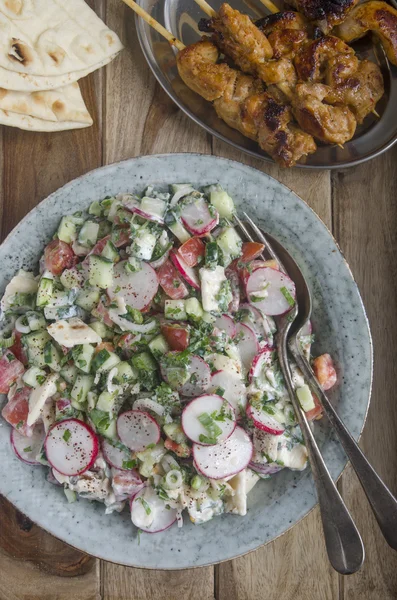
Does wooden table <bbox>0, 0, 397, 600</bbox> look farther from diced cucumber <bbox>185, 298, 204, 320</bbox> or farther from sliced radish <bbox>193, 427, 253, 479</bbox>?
diced cucumber <bbox>185, 298, 204, 320</bbox>

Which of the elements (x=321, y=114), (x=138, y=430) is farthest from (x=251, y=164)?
(x=138, y=430)

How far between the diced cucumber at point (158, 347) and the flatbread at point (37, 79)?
129 centimetres

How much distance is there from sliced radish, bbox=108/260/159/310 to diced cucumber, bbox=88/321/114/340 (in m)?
0.12

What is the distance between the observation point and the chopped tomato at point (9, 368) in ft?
8.16

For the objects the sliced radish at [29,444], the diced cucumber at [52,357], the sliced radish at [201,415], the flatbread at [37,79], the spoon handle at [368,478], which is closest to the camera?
the spoon handle at [368,478]

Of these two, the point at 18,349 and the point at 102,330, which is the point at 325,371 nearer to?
the point at 102,330

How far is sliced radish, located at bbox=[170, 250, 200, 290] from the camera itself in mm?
2420

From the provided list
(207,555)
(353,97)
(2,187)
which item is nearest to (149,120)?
(2,187)

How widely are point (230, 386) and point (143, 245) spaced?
65cm

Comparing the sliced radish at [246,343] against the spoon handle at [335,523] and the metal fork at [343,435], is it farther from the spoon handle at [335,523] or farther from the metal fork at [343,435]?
the spoon handle at [335,523]

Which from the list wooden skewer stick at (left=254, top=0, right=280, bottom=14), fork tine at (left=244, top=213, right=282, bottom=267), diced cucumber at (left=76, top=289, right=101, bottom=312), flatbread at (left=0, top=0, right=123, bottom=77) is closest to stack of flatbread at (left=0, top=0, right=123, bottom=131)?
flatbread at (left=0, top=0, right=123, bottom=77)

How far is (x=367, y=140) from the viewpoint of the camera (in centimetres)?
278

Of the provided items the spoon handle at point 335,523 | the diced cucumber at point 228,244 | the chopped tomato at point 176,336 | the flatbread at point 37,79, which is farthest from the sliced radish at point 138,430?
the flatbread at point 37,79

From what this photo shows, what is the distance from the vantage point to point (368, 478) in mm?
2266
